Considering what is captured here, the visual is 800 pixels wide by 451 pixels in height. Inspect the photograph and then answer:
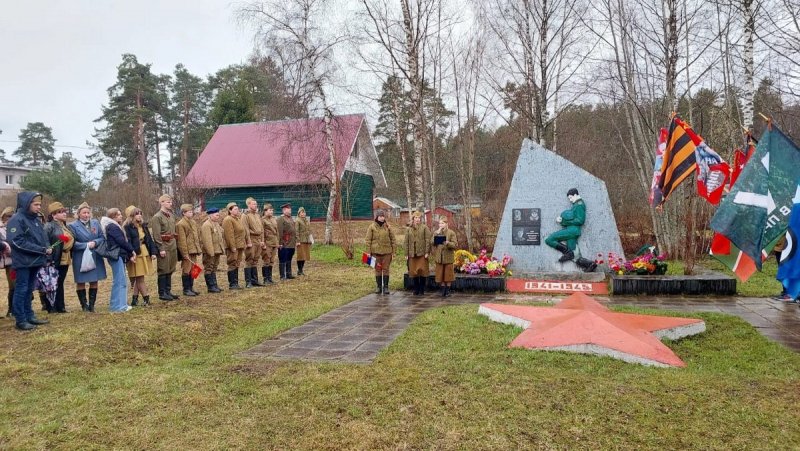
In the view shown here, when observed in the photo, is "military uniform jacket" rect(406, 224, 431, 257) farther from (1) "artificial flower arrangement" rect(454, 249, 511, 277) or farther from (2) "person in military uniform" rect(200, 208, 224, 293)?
(2) "person in military uniform" rect(200, 208, 224, 293)

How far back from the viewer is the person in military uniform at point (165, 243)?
8.12 metres

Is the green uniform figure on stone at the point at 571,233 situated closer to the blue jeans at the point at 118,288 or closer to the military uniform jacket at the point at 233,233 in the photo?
the military uniform jacket at the point at 233,233

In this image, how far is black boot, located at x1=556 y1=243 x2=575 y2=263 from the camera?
10.2 meters

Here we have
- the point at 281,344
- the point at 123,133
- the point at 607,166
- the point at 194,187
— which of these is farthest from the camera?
the point at 123,133

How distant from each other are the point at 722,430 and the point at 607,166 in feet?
81.7

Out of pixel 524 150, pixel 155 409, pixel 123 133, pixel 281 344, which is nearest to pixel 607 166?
pixel 524 150

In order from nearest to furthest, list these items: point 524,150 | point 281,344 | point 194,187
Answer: point 281,344 < point 524,150 < point 194,187

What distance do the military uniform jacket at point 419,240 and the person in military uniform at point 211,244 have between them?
3491 millimetres

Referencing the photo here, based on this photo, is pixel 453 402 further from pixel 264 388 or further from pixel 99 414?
pixel 99 414

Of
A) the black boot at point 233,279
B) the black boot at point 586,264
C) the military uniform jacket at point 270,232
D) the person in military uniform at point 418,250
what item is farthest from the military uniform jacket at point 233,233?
the black boot at point 586,264

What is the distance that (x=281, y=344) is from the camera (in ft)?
18.8

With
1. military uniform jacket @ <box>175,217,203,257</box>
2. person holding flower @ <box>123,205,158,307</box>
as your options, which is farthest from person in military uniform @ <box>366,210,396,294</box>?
person holding flower @ <box>123,205,158,307</box>

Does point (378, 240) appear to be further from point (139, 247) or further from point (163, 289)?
point (139, 247)

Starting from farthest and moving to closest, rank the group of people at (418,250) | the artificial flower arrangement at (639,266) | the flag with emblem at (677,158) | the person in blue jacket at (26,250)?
1. the artificial flower arrangement at (639,266)
2. the group of people at (418,250)
3. the flag with emblem at (677,158)
4. the person in blue jacket at (26,250)
